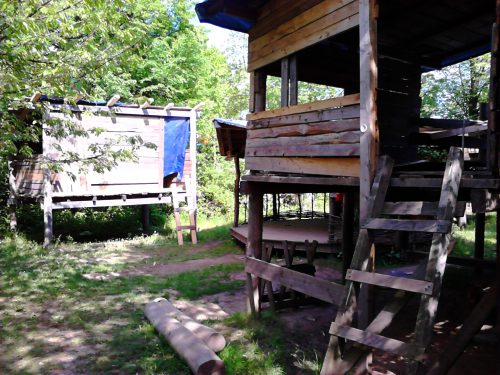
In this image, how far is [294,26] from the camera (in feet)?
17.1

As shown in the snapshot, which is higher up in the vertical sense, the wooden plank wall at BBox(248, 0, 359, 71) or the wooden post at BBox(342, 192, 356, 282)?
the wooden plank wall at BBox(248, 0, 359, 71)

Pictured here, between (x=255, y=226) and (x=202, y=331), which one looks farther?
(x=255, y=226)

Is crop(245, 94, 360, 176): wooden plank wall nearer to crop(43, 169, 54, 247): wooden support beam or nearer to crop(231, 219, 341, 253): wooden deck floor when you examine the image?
crop(231, 219, 341, 253): wooden deck floor

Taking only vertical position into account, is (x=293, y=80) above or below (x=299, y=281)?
above

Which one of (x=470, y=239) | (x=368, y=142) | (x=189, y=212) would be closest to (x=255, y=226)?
(x=368, y=142)

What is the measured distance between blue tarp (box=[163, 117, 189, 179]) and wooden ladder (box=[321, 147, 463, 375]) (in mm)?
10198

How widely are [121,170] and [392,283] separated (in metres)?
10.6

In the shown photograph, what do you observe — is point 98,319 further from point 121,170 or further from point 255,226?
point 121,170

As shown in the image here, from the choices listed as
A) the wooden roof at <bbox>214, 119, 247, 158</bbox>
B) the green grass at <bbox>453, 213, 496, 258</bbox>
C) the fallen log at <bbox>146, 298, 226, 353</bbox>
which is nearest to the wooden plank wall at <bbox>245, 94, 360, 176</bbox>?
the fallen log at <bbox>146, 298, 226, 353</bbox>

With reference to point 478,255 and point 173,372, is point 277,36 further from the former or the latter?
point 478,255

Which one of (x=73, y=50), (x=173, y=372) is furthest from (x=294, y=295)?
(x=73, y=50)

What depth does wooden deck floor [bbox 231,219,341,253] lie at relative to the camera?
9719 millimetres

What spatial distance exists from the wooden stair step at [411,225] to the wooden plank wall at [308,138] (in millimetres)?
705

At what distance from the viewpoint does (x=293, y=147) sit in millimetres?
5188
